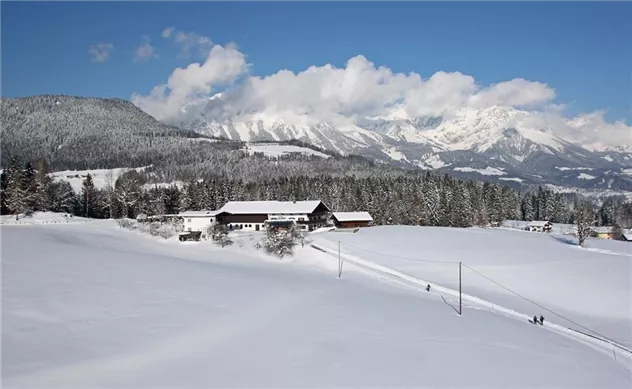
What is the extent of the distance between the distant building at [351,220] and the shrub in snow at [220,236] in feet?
102

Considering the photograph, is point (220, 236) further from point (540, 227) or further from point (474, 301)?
point (540, 227)

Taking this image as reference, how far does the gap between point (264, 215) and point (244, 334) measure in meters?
65.1

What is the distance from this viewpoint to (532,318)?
45.5 metres

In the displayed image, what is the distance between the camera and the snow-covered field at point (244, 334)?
2467cm

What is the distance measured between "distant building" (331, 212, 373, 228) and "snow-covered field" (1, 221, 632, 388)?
46419 mm

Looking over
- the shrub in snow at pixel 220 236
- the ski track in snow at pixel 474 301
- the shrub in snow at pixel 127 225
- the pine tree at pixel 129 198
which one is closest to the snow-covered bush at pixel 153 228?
the shrub in snow at pixel 127 225

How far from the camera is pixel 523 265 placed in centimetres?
6506

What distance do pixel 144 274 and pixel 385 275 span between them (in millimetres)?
30131

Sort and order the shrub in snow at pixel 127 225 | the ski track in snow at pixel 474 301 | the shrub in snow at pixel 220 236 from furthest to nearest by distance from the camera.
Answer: the shrub in snow at pixel 127 225 → the shrub in snow at pixel 220 236 → the ski track in snow at pixel 474 301

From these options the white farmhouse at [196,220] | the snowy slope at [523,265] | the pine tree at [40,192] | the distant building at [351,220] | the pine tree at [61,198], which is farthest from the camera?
the distant building at [351,220]

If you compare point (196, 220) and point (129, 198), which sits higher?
point (129, 198)

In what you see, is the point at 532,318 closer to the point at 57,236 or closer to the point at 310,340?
the point at 310,340

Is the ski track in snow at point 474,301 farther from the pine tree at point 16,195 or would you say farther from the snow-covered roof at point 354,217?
the pine tree at point 16,195

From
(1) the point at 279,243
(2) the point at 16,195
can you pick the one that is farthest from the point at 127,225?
(1) the point at 279,243
